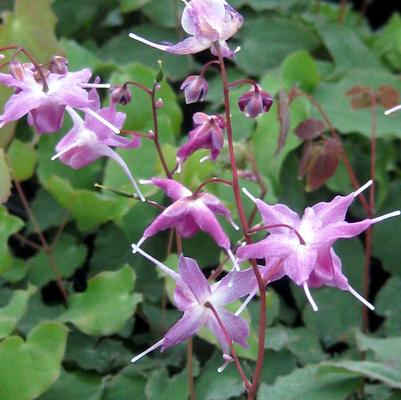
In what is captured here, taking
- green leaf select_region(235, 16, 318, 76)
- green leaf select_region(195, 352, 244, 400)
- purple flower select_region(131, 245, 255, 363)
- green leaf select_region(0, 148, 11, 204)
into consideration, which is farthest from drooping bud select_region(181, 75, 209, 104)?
green leaf select_region(235, 16, 318, 76)

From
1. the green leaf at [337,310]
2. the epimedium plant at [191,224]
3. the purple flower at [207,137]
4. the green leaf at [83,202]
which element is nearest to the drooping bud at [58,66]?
the epimedium plant at [191,224]

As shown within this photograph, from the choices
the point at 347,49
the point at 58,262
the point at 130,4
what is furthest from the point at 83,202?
the point at 347,49

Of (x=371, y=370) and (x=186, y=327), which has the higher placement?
(x=186, y=327)

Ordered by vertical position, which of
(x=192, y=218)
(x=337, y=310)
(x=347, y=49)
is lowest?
(x=337, y=310)

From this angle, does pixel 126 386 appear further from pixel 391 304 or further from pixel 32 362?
pixel 391 304

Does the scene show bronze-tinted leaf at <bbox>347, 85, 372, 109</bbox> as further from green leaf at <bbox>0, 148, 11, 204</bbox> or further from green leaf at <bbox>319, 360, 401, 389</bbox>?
green leaf at <bbox>0, 148, 11, 204</bbox>

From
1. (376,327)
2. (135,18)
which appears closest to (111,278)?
(376,327)

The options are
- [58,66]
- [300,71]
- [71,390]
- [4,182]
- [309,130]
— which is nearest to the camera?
[58,66]
